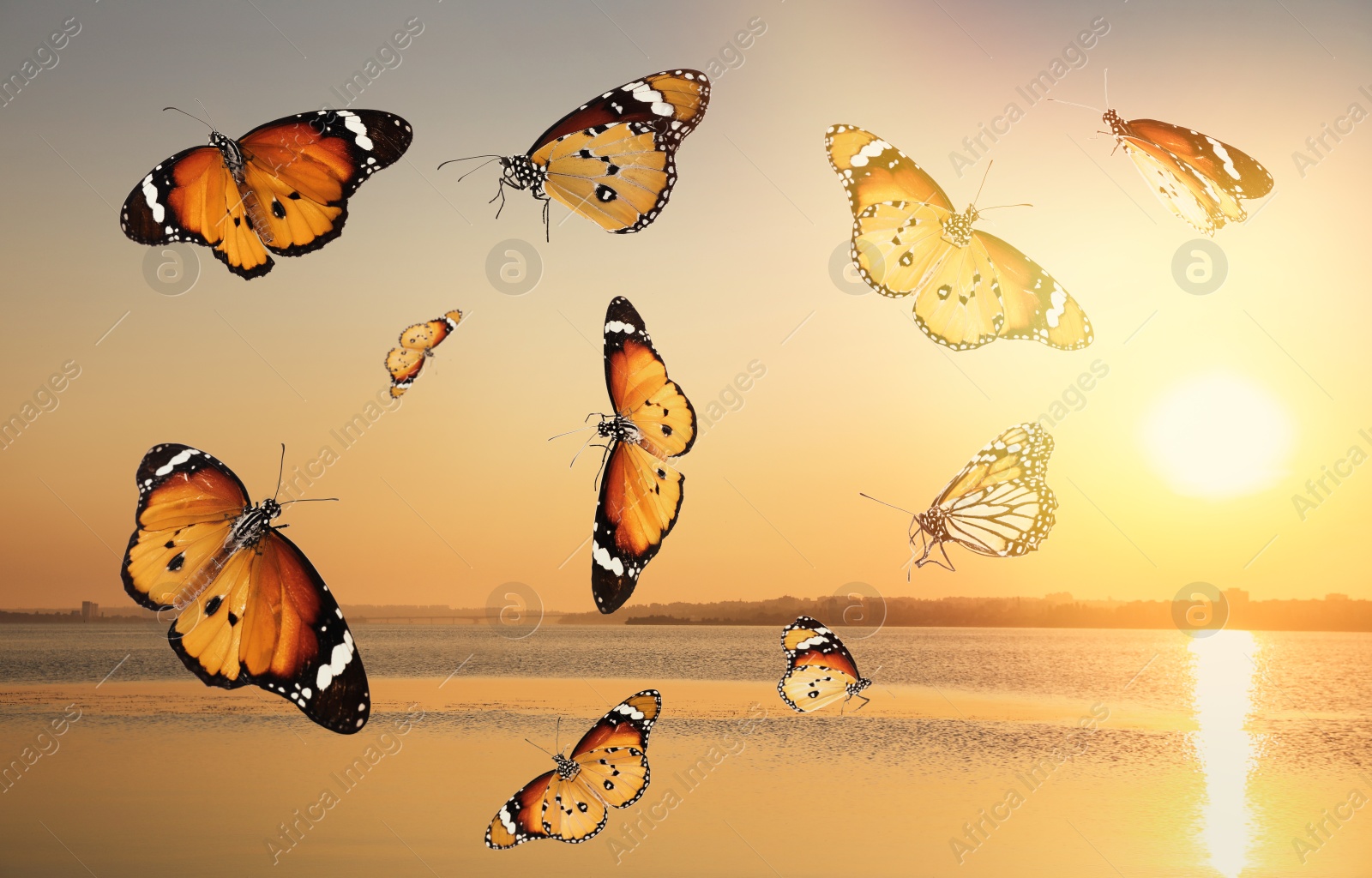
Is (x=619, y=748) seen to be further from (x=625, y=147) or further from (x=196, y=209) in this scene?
(x=196, y=209)

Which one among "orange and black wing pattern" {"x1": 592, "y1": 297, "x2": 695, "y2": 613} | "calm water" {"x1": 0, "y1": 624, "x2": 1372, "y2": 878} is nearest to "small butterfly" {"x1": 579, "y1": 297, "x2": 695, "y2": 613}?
"orange and black wing pattern" {"x1": 592, "y1": 297, "x2": 695, "y2": 613}

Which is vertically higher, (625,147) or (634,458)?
(625,147)

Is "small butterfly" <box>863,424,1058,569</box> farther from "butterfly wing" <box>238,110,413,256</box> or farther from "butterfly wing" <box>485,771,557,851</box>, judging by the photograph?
"butterfly wing" <box>238,110,413,256</box>

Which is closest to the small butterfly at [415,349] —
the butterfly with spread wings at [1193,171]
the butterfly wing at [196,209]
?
the butterfly wing at [196,209]

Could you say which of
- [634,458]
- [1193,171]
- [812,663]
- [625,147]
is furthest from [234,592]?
[1193,171]

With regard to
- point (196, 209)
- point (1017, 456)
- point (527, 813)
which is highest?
point (1017, 456)

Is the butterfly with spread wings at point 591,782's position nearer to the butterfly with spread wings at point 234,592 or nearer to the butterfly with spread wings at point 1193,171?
the butterfly with spread wings at point 234,592

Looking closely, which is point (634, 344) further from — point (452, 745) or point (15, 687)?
point (15, 687)
